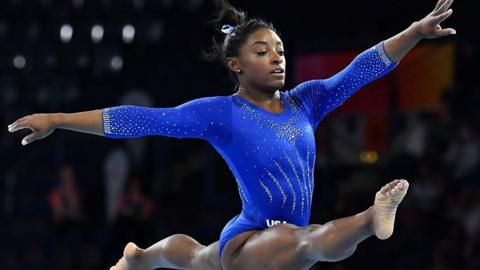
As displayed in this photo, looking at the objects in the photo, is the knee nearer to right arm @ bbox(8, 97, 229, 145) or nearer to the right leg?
the right leg

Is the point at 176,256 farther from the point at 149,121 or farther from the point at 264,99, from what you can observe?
the point at 264,99

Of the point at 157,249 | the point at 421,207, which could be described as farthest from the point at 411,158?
the point at 157,249

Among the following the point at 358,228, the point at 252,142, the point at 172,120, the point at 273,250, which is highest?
the point at 172,120

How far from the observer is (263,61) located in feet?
14.7

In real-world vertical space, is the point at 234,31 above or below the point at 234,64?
above

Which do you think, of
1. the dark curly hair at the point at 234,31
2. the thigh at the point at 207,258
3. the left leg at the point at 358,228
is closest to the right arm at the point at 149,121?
the dark curly hair at the point at 234,31

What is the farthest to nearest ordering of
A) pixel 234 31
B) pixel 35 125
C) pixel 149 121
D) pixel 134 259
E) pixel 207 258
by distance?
1. pixel 134 259
2. pixel 234 31
3. pixel 207 258
4. pixel 149 121
5. pixel 35 125

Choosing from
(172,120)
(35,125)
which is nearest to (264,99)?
(172,120)

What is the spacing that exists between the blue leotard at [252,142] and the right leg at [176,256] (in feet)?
0.49

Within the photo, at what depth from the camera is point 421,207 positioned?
8172mm

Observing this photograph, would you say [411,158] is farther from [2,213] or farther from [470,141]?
[2,213]

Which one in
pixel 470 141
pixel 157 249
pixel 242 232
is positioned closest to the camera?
pixel 242 232

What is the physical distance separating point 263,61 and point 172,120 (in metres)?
0.55

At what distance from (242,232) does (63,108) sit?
6.49 meters
